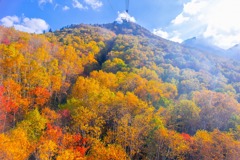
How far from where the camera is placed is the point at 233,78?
123 meters

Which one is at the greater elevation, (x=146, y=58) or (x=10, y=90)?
(x=146, y=58)

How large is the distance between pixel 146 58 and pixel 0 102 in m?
83.0

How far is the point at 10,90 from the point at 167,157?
143 ft

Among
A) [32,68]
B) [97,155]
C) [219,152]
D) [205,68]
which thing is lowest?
[97,155]

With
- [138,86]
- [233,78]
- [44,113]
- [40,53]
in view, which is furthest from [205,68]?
[44,113]

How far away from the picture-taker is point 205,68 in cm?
12862

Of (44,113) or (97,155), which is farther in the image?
(44,113)

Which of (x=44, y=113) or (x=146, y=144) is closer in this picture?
(x=146, y=144)

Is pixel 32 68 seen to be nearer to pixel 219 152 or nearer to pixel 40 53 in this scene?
pixel 40 53

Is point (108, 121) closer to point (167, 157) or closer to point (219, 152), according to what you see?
point (167, 157)

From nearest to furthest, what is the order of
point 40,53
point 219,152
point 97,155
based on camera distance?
point 219,152
point 97,155
point 40,53

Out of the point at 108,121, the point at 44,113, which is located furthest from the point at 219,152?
the point at 44,113

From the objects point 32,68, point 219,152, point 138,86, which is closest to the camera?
point 219,152

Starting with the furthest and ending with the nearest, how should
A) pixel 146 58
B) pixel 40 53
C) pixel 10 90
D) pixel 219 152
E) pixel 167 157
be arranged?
pixel 146 58, pixel 40 53, pixel 10 90, pixel 167 157, pixel 219 152
